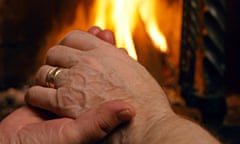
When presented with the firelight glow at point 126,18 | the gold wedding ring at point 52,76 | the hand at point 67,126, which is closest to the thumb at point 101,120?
the hand at point 67,126

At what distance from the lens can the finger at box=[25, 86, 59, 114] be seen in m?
0.88

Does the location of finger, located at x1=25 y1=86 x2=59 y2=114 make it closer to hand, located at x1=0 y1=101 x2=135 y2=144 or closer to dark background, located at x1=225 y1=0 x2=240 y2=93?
hand, located at x1=0 y1=101 x2=135 y2=144

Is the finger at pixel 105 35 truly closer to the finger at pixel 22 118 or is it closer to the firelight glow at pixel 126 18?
the finger at pixel 22 118

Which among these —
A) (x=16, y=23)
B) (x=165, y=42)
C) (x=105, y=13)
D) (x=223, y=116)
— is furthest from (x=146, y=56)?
(x=16, y=23)

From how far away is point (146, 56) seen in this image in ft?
7.75

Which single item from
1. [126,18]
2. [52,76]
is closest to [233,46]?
[126,18]

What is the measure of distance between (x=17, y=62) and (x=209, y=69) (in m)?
0.86

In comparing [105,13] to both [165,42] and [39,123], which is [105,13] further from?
[39,123]

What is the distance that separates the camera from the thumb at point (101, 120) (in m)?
0.78

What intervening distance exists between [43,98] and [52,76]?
47 millimetres

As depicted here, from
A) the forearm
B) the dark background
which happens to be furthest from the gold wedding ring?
the dark background

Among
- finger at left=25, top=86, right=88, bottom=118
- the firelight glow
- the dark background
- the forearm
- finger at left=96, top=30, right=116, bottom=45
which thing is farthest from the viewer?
the dark background

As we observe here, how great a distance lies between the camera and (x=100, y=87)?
86 cm

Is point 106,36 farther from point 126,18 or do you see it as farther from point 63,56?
point 126,18
